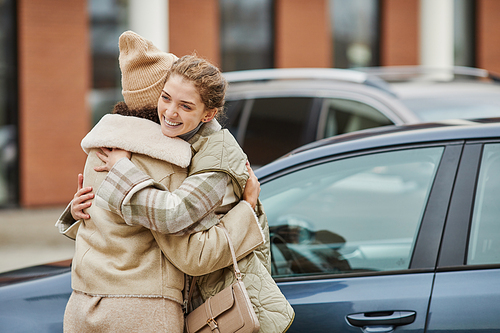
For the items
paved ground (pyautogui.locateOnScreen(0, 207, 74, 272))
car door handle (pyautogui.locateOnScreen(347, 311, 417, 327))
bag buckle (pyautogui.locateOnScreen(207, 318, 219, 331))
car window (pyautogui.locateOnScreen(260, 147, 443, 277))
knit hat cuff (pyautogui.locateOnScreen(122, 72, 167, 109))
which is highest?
knit hat cuff (pyautogui.locateOnScreen(122, 72, 167, 109))

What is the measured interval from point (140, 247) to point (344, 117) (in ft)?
10.0

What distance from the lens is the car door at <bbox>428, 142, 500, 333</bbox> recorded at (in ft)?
6.21

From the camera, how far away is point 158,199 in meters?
1.61

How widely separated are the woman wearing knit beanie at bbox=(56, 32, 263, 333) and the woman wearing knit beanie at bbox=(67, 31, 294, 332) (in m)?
0.03

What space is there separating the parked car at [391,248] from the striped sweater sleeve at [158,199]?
0.64 meters

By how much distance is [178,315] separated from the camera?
172 cm

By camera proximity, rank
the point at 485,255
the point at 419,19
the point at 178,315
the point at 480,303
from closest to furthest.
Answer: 1. the point at 178,315
2. the point at 480,303
3. the point at 485,255
4. the point at 419,19

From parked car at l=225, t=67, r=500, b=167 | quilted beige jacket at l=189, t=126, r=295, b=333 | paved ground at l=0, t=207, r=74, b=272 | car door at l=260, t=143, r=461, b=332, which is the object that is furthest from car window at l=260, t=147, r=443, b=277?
paved ground at l=0, t=207, r=74, b=272

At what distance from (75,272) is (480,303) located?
135 centimetres

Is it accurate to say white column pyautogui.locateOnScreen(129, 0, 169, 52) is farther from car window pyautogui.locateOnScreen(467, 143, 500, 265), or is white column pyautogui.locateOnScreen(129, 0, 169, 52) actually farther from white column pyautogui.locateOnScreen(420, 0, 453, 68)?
car window pyautogui.locateOnScreen(467, 143, 500, 265)

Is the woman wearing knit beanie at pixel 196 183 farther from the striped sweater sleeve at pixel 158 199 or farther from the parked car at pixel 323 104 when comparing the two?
the parked car at pixel 323 104

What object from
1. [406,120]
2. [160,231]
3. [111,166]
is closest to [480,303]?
[160,231]

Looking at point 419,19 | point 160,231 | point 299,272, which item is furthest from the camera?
point 419,19

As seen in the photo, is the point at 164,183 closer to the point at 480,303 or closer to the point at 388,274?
the point at 388,274
